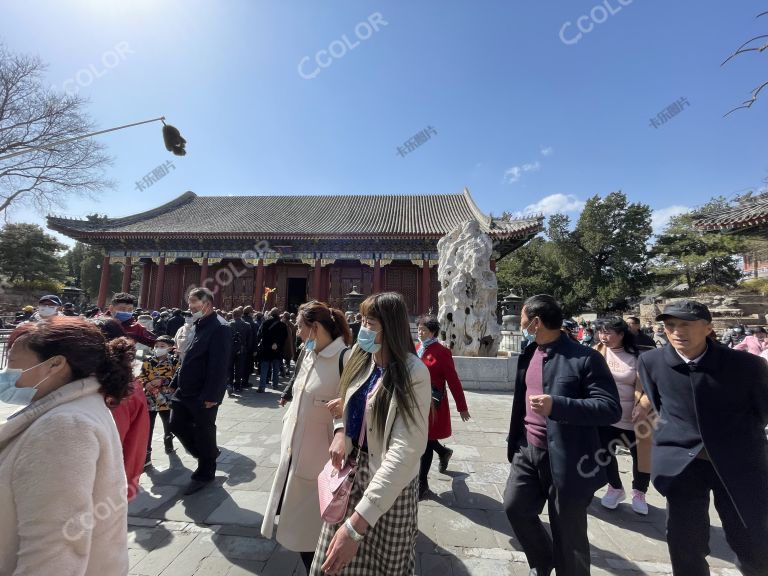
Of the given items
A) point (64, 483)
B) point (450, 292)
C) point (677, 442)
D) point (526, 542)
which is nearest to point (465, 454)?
point (526, 542)

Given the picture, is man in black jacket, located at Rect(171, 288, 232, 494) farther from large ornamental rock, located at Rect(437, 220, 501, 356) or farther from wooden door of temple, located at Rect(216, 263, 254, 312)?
Answer: wooden door of temple, located at Rect(216, 263, 254, 312)

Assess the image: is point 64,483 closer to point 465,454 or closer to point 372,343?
point 372,343

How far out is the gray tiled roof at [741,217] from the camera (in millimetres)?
8258

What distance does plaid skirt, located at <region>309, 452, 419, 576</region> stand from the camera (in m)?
1.39

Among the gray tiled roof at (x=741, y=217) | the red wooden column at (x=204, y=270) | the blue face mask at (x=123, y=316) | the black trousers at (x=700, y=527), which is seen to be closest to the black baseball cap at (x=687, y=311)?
the black trousers at (x=700, y=527)

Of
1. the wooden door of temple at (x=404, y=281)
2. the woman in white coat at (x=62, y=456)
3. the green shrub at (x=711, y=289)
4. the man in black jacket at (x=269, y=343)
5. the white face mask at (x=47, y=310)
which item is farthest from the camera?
the green shrub at (x=711, y=289)

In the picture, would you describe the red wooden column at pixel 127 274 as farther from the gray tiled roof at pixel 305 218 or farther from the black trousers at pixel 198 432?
the black trousers at pixel 198 432

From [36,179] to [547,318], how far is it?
69.2ft

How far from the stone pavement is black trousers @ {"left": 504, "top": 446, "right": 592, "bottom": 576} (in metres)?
0.36

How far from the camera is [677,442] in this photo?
1.81m

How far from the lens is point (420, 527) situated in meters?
2.48

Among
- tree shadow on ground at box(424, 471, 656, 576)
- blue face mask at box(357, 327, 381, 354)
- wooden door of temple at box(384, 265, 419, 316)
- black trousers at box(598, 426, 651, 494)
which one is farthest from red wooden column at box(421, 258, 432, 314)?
blue face mask at box(357, 327, 381, 354)

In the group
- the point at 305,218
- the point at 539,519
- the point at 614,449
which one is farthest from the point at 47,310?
the point at 305,218

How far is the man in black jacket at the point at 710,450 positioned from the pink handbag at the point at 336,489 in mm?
1578
